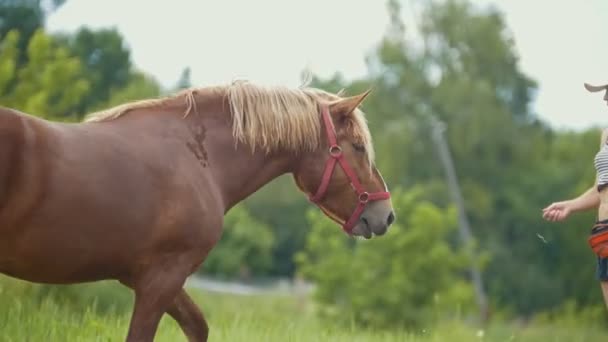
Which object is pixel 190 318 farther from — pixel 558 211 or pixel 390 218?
pixel 558 211

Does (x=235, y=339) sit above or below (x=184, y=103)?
below

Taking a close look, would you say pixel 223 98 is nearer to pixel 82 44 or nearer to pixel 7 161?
pixel 7 161

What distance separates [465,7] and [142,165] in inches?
1342

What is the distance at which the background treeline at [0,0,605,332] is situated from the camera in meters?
25.9

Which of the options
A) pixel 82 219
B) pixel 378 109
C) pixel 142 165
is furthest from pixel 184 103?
pixel 378 109

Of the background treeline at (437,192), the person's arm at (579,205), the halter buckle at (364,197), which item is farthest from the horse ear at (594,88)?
the background treeline at (437,192)

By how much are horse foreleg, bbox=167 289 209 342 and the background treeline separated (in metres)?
19.4

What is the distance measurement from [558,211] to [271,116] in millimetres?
1861

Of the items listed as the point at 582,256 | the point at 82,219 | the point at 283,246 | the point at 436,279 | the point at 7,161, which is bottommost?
the point at 283,246

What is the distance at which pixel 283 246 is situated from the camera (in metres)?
47.4

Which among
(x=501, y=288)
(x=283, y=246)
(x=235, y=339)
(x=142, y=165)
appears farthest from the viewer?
(x=283, y=246)

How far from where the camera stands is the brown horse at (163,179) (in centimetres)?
381

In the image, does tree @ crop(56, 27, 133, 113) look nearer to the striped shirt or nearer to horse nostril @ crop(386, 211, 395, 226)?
horse nostril @ crop(386, 211, 395, 226)

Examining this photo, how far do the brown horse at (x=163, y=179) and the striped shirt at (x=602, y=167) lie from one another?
1.25 m
